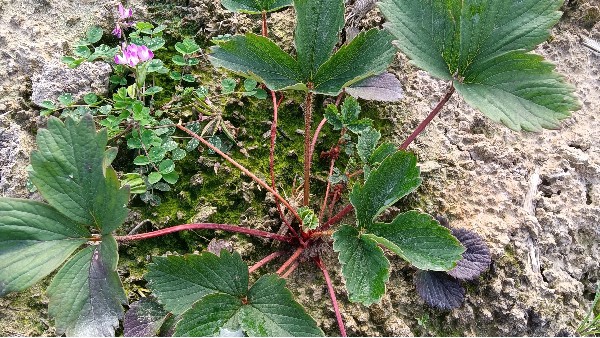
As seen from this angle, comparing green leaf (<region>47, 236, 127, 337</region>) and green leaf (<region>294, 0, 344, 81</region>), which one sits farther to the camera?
green leaf (<region>294, 0, 344, 81</region>)

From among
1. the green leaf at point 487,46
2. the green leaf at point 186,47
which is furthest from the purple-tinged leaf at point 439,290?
the green leaf at point 186,47

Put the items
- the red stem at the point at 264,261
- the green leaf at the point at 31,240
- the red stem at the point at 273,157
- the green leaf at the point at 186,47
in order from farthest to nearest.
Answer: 1. the green leaf at the point at 186,47
2. the red stem at the point at 273,157
3. the red stem at the point at 264,261
4. the green leaf at the point at 31,240

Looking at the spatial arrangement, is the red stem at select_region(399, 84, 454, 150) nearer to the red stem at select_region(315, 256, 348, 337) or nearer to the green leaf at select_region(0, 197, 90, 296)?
the red stem at select_region(315, 256, 348, 337)

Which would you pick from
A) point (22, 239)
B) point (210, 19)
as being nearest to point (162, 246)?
point (22, 239)

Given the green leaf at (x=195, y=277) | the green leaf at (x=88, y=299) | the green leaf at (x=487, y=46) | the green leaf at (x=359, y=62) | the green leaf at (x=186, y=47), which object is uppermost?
the green leaf at (x=487, y=46)

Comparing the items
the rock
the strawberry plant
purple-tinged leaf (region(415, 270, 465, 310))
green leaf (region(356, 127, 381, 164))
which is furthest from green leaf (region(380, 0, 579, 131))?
the rock

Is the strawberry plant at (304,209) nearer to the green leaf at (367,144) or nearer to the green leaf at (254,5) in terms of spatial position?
the green leaf at (367,144)
